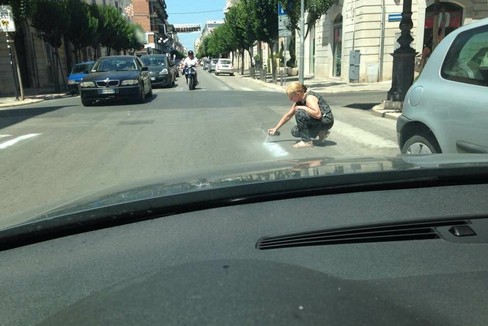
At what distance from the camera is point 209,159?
7.34 meters

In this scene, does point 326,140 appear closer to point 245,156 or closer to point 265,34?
point 245,156

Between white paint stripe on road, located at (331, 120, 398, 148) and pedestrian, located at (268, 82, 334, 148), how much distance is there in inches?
40.6

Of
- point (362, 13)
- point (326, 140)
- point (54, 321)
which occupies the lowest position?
point (326, 140)

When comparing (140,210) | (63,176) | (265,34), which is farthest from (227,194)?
(265,34)

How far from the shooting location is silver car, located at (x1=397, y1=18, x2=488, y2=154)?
4.25 metres

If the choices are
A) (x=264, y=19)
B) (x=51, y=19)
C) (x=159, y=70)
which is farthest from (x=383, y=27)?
(x=51, y=19)

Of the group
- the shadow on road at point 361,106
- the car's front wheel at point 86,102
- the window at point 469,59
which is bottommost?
the shadow on road at point 361,106

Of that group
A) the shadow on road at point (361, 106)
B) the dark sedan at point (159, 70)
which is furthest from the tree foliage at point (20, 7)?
the shadow on road at point (361, 106)

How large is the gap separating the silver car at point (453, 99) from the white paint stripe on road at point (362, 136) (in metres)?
3.07

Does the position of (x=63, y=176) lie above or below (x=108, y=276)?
below

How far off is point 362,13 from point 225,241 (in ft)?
89.6

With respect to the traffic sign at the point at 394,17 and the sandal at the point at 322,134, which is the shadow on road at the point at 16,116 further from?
the traffic sign at the point at 394,17

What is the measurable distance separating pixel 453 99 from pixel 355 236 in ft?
11.1

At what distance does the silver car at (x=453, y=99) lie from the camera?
14.0 feet
